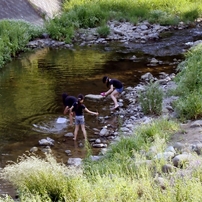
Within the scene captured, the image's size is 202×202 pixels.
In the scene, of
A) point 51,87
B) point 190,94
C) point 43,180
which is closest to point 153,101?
point 190,94

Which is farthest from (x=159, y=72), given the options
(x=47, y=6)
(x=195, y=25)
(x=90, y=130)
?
(x=47, y=6)

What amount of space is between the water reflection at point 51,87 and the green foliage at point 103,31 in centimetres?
213

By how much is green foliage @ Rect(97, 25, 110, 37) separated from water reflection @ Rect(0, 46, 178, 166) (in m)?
2.13

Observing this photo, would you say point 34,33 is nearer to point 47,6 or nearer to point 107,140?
point 47,6

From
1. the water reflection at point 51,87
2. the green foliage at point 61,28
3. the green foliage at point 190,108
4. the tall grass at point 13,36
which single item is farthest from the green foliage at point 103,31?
the green foliage at point 190,108

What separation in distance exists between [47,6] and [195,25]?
8873 millimetres

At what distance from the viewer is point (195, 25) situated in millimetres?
23859

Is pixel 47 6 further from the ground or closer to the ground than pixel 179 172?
further from the ground

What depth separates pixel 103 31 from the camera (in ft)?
71.3

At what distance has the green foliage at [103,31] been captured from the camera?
21.7 m

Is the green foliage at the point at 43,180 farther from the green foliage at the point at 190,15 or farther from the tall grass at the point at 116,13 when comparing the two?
the green foliage at the point at 190,15

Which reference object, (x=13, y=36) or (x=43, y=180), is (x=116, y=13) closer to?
(x=13, y=36)

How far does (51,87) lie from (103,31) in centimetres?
879

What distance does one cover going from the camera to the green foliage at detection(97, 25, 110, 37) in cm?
2172
